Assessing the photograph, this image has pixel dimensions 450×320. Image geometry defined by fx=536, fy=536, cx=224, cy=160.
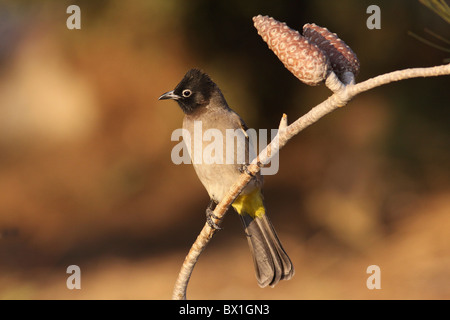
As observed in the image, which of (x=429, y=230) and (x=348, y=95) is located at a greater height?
(x=429, y=230)

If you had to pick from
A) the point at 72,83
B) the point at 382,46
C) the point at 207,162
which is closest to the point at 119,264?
the point at 72,83

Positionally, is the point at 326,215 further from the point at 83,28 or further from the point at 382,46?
the point at 83,28

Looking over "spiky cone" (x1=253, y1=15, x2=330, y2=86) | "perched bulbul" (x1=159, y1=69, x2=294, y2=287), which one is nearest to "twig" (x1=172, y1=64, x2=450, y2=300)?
"spiky cone" (x1=253, y1=15, x2=330, y2=86)

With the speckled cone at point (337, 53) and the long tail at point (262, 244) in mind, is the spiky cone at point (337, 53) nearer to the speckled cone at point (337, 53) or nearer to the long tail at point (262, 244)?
the speckled cone at point (337, 53)

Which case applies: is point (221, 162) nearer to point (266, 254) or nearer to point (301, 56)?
point (266, 254)

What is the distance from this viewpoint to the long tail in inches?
113

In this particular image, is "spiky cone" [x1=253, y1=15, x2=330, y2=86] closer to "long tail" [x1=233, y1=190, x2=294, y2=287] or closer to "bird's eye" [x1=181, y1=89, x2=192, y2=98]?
"bird's eye" [x1=181, y1=89, x2=192, y2=98]

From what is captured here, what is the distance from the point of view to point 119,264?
5.39 m

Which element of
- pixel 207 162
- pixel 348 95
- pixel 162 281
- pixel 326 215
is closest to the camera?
pixel 348 95

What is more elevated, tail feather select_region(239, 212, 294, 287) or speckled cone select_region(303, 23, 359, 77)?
speckled cone select_region(303, 23, 359, 77)

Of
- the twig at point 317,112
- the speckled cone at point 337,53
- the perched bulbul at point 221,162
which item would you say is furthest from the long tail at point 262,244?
the speckled cone at point 337,53

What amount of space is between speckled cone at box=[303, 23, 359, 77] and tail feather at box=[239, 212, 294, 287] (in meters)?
1.43

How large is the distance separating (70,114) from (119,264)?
162 cm

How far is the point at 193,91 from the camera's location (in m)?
2.79
